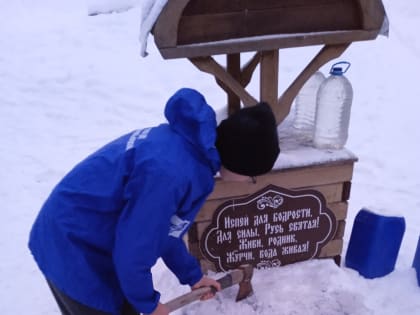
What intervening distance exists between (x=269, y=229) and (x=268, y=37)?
0.97 metres

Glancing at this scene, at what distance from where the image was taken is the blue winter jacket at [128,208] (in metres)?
1.36

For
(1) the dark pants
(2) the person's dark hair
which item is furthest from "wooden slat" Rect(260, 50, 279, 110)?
(1) the dark pants

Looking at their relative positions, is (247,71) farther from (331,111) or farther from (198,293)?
(198,293)

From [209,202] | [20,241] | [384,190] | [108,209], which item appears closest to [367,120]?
[384,190]

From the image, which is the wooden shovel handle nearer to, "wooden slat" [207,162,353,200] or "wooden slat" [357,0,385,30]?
"wooden slat" [207,162,353,200]

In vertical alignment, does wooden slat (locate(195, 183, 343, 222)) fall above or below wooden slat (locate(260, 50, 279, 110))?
below

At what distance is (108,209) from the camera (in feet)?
4.80

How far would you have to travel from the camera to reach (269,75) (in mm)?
2213

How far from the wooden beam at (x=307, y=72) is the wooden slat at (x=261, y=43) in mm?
71

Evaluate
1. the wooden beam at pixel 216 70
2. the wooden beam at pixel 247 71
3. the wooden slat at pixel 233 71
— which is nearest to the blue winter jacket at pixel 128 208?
the wooden beam at pixel 216 70

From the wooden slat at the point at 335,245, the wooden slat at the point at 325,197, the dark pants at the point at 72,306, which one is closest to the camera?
the dark pants at the point at 72,306

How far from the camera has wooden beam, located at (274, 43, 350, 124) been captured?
2182 millimetres

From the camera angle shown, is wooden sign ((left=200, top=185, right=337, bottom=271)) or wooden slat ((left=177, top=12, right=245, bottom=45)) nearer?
wooden slat ((left=177, top=12, right=245, bottom=45))

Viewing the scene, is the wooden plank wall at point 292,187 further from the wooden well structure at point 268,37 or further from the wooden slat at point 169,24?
the wooden slat at point 169,24
